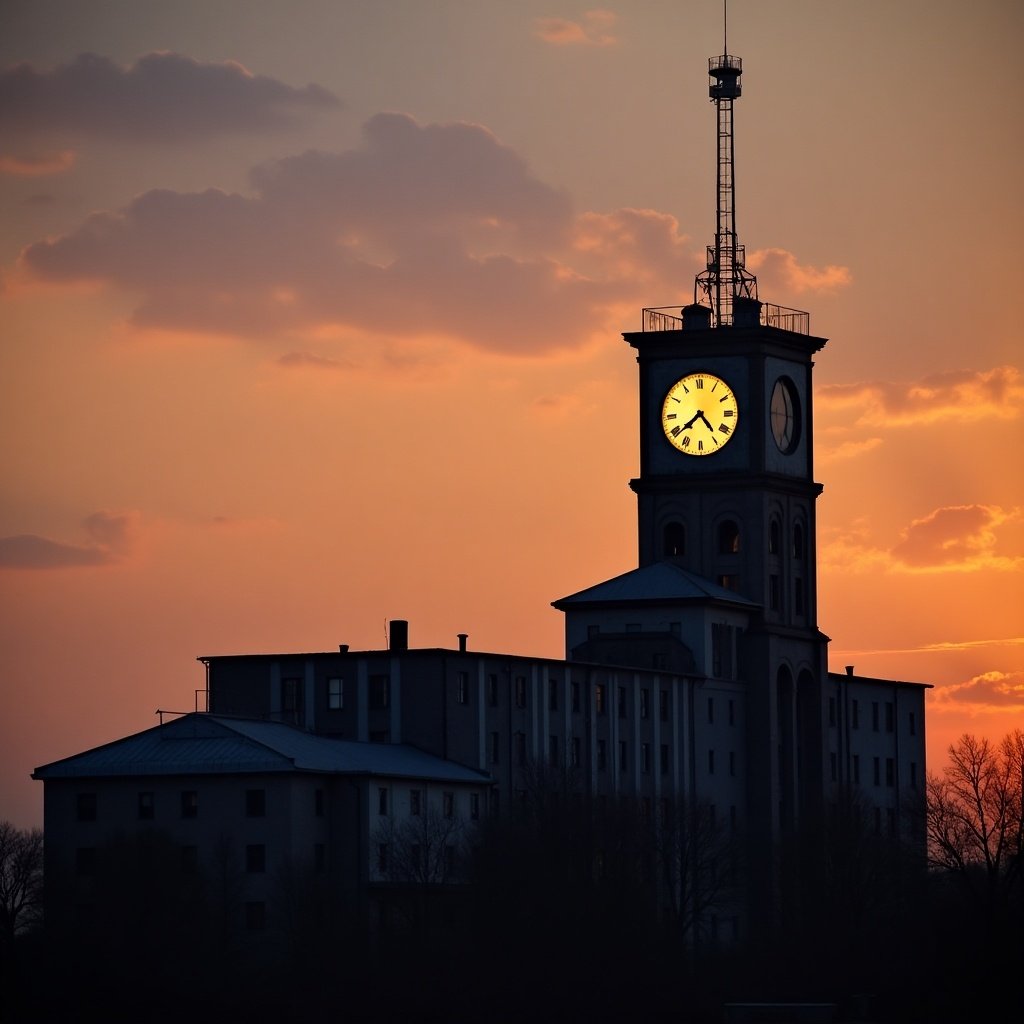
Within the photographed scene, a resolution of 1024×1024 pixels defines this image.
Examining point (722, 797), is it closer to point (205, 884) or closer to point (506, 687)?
point (506, 687)

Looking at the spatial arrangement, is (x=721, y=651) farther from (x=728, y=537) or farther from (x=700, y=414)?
(x=700, y=414)

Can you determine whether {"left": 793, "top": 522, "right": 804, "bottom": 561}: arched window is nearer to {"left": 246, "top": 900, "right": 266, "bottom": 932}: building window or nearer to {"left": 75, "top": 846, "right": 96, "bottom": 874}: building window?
{"left": 246, "top": 900, "right": 266, "bottom": 932}: building window

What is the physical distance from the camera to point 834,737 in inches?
7475

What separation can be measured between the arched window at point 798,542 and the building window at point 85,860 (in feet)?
167

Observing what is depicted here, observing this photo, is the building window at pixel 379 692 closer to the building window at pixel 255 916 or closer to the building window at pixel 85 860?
the building window at pixel 255 916

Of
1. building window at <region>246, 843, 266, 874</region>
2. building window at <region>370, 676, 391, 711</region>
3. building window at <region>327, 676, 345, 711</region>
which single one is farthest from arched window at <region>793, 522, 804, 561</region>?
building window at <region>246, 843, 266, 874</region>

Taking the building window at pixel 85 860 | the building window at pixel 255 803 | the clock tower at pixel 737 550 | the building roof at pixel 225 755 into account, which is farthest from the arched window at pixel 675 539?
the building window at pixel 85 860

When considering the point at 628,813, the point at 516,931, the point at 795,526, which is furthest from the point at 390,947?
the point at 795,526

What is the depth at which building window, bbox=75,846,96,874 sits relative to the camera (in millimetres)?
148625

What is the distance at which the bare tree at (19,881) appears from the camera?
493ft

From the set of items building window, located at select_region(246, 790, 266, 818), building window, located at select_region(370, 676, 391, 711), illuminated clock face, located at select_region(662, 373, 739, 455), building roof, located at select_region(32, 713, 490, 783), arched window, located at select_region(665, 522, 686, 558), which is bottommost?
building window, located at select_region(246, 790, 266, 818)

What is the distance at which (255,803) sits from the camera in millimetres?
146375

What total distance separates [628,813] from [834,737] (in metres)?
32.0

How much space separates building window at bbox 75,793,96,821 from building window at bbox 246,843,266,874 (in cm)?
772
